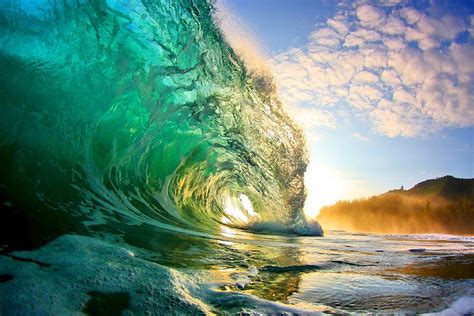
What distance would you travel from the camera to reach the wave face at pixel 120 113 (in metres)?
4.13

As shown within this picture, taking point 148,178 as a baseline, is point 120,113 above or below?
above

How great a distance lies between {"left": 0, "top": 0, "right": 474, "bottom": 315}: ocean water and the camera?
6.81 ft

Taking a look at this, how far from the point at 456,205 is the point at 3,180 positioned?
41.0m

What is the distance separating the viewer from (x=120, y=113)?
20.7ft

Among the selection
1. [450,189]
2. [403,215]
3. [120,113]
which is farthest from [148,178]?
[450,189]

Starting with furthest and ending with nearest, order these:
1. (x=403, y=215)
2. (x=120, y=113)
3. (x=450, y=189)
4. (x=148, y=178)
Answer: (x=450, y=189) < (x=403, y=215) < (x=148, y=178) < (x=120, y=113)

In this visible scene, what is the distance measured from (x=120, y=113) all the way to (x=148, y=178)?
160cm

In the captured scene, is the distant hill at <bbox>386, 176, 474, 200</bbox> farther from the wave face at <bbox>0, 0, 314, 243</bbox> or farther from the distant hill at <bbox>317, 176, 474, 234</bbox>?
the wave face at <bbox>0, 0, 314, 243</bbox>

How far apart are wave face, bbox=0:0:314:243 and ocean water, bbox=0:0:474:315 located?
0.03 metres

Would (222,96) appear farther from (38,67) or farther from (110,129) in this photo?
(38,67)

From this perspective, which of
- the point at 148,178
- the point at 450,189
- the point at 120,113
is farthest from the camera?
the point at 450,189

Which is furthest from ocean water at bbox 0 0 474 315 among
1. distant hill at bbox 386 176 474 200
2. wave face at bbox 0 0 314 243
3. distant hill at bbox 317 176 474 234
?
distant hill at bbox 386 176 474 200

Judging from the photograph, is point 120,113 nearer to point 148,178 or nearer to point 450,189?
point 148,178

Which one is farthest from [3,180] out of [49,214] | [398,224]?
[398,224]
